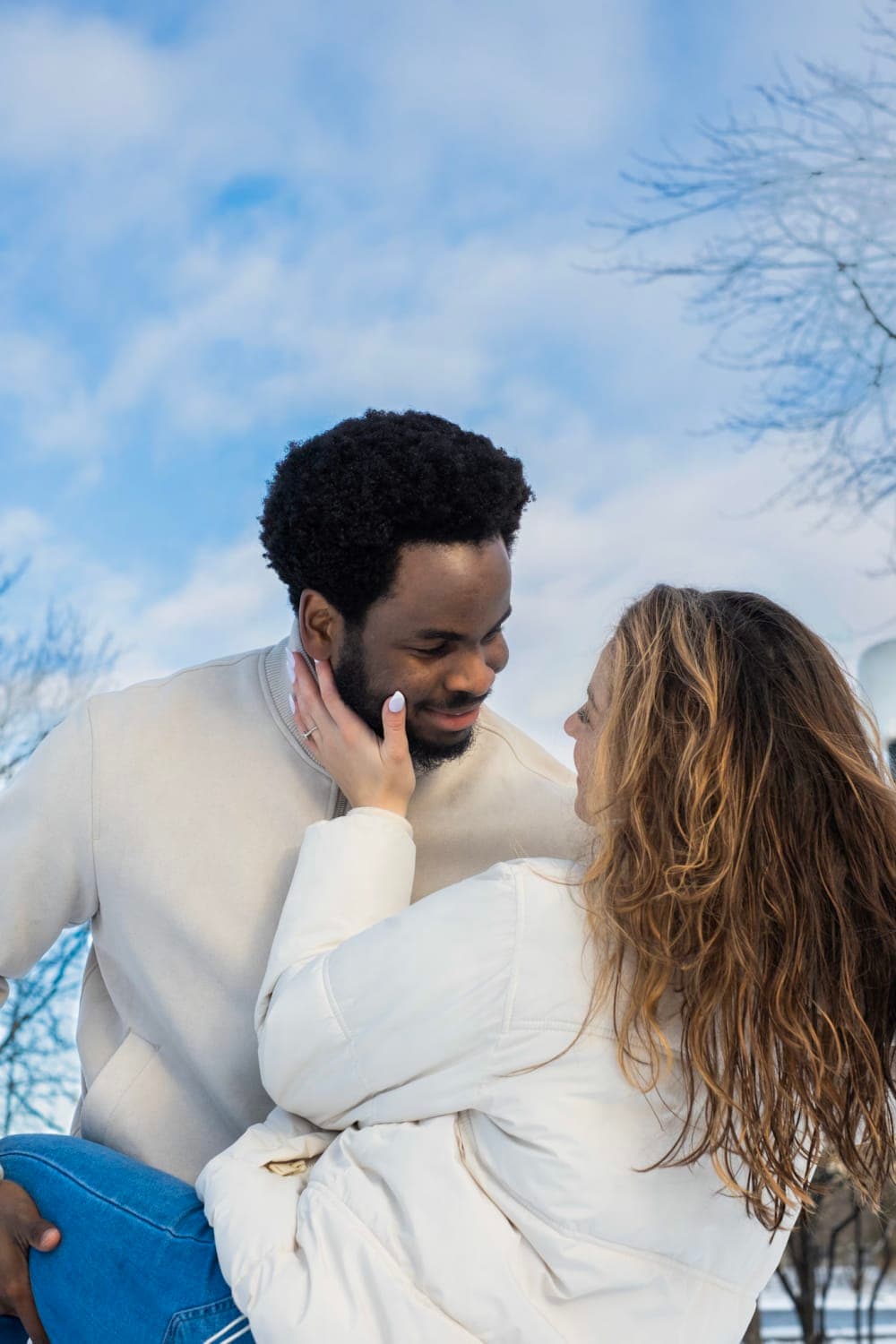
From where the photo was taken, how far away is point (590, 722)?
1235 mm

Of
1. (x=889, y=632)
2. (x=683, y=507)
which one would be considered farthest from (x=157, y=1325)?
(x=683, y=507)

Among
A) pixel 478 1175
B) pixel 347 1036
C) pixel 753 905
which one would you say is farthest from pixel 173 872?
pixel 753 905

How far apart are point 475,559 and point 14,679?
323cm

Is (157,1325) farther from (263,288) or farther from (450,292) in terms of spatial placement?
(263,288)

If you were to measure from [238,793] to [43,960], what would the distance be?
9.35ft

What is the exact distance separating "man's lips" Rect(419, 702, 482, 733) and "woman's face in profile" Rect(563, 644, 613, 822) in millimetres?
251

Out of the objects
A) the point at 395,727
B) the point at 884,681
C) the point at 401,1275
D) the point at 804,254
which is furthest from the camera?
the point at 804,254

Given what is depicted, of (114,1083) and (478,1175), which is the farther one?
(114,1083)

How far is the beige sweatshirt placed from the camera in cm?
148

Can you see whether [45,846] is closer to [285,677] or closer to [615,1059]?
[285,677]

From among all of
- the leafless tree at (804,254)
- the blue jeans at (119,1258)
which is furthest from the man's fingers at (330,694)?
the leafless tree at (804,254)

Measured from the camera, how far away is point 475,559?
1.46m

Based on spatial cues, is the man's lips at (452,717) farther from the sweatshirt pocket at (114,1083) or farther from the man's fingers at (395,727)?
the sweatshirt pocket at (114,1083)

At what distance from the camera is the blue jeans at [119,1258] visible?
1095 millimetres
